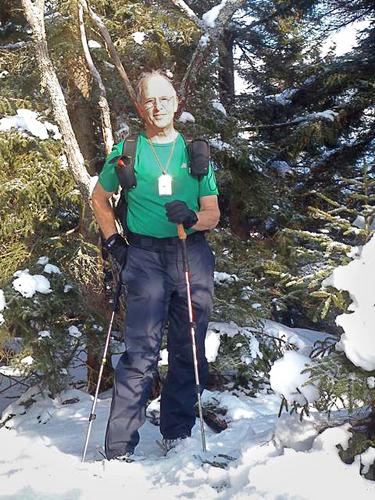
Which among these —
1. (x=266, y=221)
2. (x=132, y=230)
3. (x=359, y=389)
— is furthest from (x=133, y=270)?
(x=266, y=221)

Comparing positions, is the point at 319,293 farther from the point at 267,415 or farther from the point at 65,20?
the point at 65,20

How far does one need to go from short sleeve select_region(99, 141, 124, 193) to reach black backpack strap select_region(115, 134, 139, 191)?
0.05 meters

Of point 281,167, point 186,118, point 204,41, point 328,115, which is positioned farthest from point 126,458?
point 281,167

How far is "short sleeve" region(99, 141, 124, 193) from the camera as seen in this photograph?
3875 mm

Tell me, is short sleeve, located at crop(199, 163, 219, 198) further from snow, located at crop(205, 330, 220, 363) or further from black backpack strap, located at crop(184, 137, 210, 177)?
snow, located at crop(205, 330, 220, 363)

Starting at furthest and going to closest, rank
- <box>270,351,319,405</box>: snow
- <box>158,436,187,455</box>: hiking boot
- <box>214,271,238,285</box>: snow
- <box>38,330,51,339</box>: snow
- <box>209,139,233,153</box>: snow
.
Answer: <box>209,139,233,153</box>: snow, <box>214,271,238,285</box>: snow, <box>38,330,51,339</box>: snow, <box>158,436,187,455</box>: hiking boot, <box>270,351,319,405</box>: snow

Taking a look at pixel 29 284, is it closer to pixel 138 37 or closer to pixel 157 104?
pixel 157 104

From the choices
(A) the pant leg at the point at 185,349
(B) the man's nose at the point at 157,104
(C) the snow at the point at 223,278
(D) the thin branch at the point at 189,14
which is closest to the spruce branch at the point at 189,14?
(D) the thin branch at the point at 189,14

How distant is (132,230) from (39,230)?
2.39 metres

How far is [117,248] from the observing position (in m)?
3.95

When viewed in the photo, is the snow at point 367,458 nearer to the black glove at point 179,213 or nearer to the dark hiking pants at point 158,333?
the dark hiking pants at point 158,333

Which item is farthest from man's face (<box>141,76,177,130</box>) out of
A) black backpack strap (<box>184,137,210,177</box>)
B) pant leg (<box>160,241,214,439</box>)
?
pant leg (<box>160,241,214,439</box>)

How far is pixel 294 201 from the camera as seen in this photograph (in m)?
9.20

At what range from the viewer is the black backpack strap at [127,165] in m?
3.75
